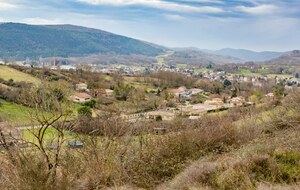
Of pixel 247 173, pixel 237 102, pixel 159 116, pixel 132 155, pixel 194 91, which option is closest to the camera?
pixel 247 173

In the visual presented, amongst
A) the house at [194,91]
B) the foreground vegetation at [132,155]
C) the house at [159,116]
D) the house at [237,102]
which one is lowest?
the house at [194,91]

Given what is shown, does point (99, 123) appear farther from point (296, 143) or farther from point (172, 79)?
point (172, 79)

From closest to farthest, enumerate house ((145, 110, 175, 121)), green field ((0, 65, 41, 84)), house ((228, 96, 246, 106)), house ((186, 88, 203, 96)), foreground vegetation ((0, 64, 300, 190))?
1. foreground vegetation ((0, 64, 300, 190))
2. house ((145, 110, 175, 121))
3. house ((228, 96, 246, 106))
4. green field ((0, 65, 41, 84))
5. house ((186, 88, 203, 96))

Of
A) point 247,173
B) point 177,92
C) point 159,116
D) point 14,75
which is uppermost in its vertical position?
point 247,173

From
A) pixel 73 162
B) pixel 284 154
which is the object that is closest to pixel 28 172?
pixel 73 162

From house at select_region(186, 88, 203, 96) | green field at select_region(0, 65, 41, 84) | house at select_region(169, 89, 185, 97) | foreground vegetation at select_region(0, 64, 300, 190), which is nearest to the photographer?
foreground vegetation at select_region(0, 64, 300, 190)

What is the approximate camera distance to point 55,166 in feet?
23.3

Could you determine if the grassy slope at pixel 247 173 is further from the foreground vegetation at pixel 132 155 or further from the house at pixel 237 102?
the house at pixel 237 102

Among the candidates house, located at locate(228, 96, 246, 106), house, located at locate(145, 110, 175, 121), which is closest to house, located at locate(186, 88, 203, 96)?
house, located at locate(228, 96, 246, 106)

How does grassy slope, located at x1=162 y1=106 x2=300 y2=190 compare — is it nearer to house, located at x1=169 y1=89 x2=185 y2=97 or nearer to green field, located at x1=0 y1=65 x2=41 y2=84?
green field, located at x1=0 y1=65 x2=41 y2=84

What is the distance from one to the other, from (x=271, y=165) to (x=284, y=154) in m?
0.88

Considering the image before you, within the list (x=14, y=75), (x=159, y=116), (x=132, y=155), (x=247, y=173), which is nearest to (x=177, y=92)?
(x=14, y=75)

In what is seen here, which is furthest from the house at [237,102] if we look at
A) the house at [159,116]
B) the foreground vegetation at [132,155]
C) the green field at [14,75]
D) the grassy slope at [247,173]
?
the grassy slope at [247,173]

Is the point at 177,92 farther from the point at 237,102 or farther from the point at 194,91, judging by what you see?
the point at 237,102
